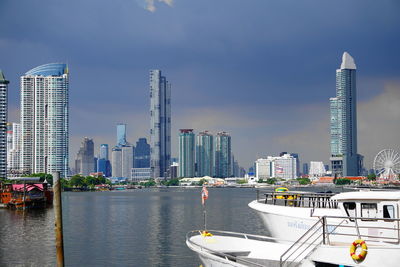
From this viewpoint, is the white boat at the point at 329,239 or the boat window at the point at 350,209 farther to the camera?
the boat window at the point at 350,209

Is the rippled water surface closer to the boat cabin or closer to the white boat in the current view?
the white boat

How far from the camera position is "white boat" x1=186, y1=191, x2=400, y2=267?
61.5 ft

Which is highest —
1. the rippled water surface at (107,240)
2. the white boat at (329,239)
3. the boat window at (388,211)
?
the boat window at (388,211)

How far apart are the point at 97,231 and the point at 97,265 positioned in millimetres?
25527

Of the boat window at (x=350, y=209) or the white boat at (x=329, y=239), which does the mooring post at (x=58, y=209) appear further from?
the boat window at (x=350, y=209)

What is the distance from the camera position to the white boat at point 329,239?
61.5 feet

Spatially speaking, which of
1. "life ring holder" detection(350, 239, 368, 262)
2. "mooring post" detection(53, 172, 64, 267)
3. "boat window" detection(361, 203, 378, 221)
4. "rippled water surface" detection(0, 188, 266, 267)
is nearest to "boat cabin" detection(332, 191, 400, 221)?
"boat window" detection(361, 203, 378, 221)

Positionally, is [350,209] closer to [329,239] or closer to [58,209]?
[329,239]

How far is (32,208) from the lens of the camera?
111375 millimetres

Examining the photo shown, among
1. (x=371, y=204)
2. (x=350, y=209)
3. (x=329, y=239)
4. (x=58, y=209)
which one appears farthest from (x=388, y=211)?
(x=58, y=209)

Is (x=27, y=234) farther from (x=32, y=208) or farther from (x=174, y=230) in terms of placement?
(x=32, y=208)

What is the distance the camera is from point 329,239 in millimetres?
22078

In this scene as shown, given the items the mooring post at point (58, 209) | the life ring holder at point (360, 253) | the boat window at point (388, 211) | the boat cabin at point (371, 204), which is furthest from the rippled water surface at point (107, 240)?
the life ring holder at point (360, 253)

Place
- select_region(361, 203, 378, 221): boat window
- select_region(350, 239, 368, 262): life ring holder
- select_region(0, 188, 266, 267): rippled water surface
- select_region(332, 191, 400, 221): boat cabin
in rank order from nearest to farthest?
select_region(350, 239, 368, 262): life ring holder → select_region(332, 191, 400, 221): boat cabin → select_region(361, 203, 378, 221): boat window → select_region(0, 188, 266, 267): rippled water surface
